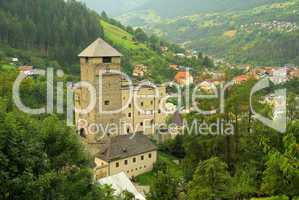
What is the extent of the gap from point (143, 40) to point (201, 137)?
91.6m

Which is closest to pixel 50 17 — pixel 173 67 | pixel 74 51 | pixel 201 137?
pixel 74 51

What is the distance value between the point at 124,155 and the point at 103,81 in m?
6.47

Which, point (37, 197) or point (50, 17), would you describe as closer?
point (37, 197)

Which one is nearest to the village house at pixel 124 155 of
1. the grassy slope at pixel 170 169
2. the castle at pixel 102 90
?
the grassy slope at pixel 170 169

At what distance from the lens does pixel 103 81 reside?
126ft

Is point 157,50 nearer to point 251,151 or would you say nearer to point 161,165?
point 161,165

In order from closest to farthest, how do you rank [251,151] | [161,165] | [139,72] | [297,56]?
1. [251,151]
2. [161,165]
3. [139,72]
4. [297,56]

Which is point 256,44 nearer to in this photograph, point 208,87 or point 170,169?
point 208,87

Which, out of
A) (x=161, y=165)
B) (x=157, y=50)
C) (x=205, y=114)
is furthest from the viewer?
(x=157, y=50)

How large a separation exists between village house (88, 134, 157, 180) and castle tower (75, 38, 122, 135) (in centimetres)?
193

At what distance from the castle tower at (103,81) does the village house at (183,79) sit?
144 feet

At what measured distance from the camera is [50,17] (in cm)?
8881

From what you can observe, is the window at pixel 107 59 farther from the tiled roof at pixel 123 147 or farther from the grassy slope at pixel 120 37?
the grassy slope at pixel 120 37

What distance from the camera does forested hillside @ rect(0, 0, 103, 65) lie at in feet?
263
